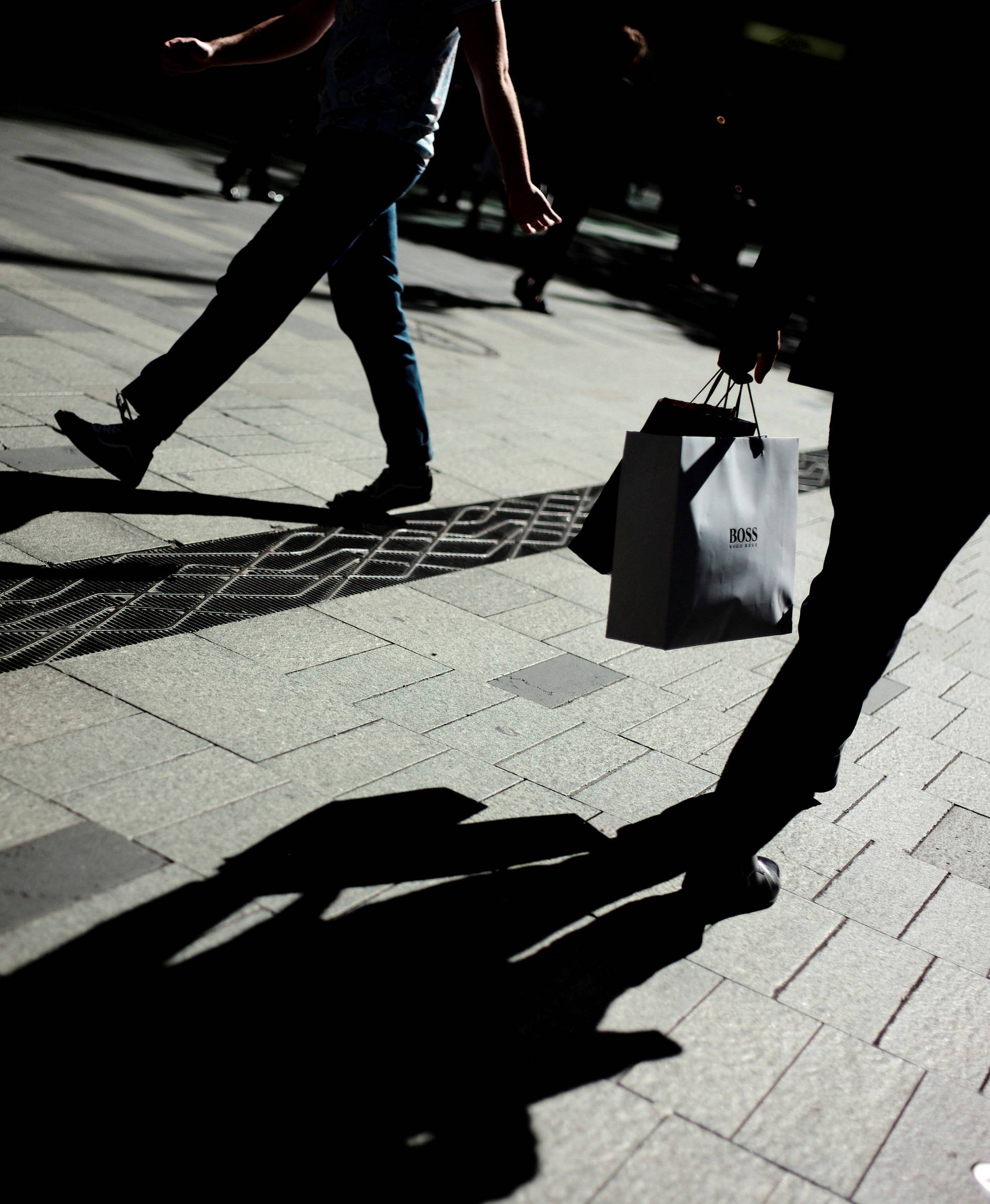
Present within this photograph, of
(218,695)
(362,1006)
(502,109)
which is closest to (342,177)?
(502,109)

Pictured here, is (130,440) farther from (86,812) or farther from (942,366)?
(942,366)

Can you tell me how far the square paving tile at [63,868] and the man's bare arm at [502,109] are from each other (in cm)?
232

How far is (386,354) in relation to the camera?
4.45 meters

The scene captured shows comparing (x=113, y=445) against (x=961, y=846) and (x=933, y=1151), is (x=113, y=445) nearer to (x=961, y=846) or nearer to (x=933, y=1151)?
(x=961, y=846)

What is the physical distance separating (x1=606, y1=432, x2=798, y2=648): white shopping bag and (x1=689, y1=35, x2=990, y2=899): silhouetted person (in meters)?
0.27

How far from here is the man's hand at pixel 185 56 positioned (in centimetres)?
409

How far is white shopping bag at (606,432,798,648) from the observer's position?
2.68m

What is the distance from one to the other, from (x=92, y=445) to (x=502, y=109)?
1615 millimetres

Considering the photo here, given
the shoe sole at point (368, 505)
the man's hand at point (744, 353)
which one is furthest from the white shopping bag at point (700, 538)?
the shoe sole at point (368, 505)

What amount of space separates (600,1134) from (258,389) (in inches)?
168

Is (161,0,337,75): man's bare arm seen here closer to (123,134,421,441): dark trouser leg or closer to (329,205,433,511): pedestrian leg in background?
(123,134,421,441): dark trouser leg

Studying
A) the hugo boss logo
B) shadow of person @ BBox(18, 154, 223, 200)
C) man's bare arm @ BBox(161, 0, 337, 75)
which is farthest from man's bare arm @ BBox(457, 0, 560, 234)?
shadow of person @ BBox(18, 154, 223, 200)

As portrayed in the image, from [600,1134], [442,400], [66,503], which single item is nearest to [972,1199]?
[600,1134]

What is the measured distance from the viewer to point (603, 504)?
9.41 feet
